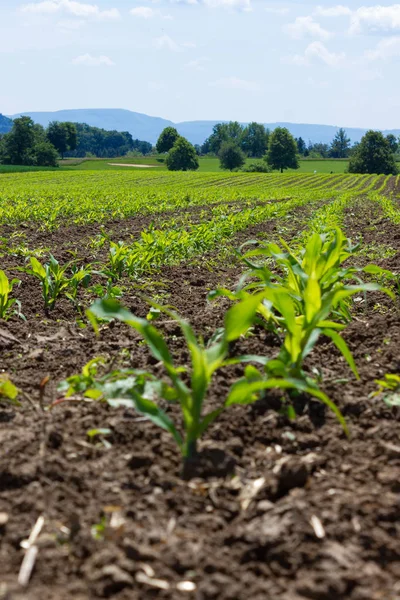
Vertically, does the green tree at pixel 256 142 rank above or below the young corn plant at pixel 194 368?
above

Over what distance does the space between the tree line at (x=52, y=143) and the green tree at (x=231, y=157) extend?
26989 mm

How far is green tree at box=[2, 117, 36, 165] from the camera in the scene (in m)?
83.4

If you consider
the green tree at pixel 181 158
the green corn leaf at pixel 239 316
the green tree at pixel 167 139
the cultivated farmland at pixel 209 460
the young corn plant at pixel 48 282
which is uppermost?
the green tree at pixel 167 139

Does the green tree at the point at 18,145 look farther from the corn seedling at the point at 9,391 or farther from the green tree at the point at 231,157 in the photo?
the corn seedling at the point at 9,391

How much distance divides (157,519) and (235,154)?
95.2 metres

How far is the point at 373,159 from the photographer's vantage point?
84.2 metres

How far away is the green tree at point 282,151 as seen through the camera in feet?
302

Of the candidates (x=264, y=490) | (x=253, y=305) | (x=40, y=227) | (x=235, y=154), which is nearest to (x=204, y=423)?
(x=264, y=490)

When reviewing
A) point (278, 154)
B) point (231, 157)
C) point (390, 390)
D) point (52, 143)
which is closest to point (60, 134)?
point (52, 143)

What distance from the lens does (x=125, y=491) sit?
2.16 m

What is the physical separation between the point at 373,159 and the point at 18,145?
53.0 m

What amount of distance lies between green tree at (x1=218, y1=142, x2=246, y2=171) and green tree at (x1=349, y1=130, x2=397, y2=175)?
61.9ft

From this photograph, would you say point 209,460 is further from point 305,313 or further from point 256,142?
point 256,142

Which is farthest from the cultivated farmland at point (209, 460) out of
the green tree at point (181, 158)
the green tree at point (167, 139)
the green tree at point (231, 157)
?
the green tree at point (167, 139)
